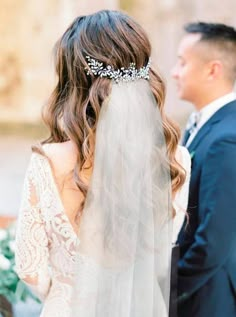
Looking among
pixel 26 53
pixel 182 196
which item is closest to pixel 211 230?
pixel 182 196

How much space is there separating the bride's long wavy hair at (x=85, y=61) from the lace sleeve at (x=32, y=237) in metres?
0.10

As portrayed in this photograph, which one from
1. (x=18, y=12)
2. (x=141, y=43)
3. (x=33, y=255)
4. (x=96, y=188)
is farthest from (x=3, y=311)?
(x=18, y=12)

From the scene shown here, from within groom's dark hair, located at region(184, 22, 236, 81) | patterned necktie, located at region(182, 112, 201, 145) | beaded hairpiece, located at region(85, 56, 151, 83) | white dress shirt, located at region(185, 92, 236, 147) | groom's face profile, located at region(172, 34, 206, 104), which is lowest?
patterned necktie, located at region(182, 112, 201, 145)

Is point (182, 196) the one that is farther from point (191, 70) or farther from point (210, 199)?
point (191, 70)

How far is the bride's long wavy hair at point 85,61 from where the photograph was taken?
4.26 feet

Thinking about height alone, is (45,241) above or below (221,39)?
below

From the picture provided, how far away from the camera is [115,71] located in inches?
51.8

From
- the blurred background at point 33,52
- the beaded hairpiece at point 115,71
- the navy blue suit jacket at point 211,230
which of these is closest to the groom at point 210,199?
the navy blue suit jacket at point 211,230

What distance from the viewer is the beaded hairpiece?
129cm

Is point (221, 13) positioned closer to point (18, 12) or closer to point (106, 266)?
point (18, 12)

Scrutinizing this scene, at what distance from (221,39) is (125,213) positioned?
1117 mm

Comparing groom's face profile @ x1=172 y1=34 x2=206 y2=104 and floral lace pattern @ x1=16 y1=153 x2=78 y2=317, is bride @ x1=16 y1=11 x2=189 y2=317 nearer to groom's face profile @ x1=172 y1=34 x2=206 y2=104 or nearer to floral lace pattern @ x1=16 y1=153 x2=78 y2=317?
floral lace pattern @ x1=16 y1=153 x2=78 y2=317

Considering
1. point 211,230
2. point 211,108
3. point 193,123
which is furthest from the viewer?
point 193,123

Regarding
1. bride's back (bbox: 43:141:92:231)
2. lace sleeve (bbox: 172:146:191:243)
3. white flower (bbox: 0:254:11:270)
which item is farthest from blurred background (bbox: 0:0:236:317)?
bride's back (bbox: 43:141:92:231)
